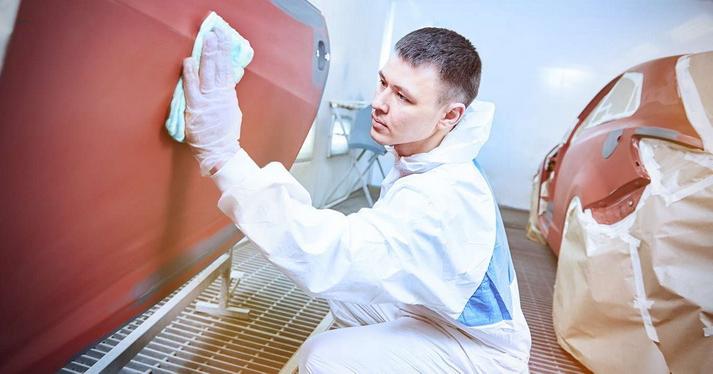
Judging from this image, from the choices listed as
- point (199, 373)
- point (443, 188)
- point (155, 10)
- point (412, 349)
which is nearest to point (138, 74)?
point (155, 10)

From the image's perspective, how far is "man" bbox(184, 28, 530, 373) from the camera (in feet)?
3.05

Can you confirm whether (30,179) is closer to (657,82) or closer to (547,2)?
(657,82)

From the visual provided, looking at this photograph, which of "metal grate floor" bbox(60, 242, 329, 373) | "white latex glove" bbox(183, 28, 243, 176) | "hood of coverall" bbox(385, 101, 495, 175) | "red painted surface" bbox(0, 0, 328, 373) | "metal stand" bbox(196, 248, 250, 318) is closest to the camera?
"red painted surface" bbox(0, 0, 328, 373)

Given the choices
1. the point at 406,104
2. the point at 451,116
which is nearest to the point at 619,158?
the point at 451,116

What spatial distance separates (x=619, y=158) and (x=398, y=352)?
1.63 metres

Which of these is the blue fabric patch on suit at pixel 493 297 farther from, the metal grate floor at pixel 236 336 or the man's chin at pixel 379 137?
the metal grate floor at pixel 236 336

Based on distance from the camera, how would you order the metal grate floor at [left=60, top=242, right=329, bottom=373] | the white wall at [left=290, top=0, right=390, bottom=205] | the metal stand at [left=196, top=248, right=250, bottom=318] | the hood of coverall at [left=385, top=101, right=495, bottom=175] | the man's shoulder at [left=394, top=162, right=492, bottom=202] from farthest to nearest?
the white wall at [left=290, top=0, right=390, bottom=205], the metal stand at [left=196, top=248, right=250, bottom=318], the metal grate floor at [left=60, top=242, right=329, bottom=373], the hood of coverall at [left=385, top=101, right=495, bottom=175], the man's shoulder at [left=394, top=162, right=492, bottom=202]

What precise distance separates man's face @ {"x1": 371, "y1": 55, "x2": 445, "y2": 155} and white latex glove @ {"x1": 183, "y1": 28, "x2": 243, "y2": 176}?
Answer: 0.39 m

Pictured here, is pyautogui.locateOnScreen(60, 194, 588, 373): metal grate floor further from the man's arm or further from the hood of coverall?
the hood of coverall

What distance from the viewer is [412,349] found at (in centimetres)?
121

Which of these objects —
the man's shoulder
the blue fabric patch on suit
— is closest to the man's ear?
the man's shoulder

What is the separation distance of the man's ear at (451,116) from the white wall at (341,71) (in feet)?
6.52

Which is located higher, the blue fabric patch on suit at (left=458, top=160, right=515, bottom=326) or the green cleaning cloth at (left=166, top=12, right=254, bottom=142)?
the green cleaning cloth at (left=166, top=12, right=254, bottom=142)

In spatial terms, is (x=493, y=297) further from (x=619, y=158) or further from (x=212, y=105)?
(x=619, y=158)
